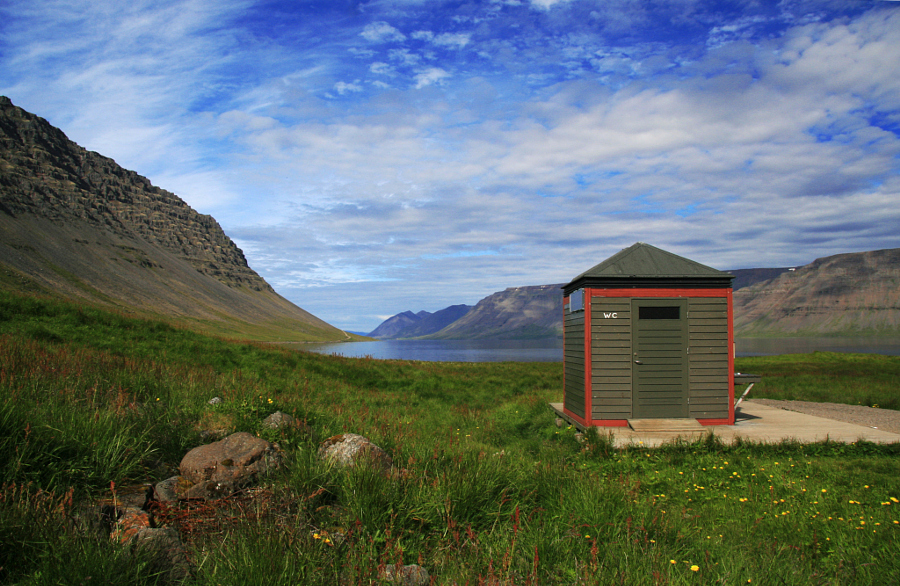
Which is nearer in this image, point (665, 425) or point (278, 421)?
point (278, 421)

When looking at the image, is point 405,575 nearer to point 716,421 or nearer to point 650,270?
point 650,270

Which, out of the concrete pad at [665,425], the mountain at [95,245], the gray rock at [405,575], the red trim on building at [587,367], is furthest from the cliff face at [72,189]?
→ the gray rock at [405,575]

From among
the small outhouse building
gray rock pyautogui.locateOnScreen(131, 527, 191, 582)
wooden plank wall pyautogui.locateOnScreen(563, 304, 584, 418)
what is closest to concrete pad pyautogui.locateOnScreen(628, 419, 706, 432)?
the small outhouse building

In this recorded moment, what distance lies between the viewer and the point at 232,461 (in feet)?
15.3

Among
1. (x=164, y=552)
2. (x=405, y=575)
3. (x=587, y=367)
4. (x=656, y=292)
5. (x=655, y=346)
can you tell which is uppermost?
(x=656, y=292)

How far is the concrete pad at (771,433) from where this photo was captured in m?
9.62

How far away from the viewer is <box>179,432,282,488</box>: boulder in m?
4.50

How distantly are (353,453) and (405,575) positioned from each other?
71.2 inches

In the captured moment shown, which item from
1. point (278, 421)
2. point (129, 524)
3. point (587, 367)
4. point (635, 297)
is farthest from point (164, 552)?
point (635, 297)

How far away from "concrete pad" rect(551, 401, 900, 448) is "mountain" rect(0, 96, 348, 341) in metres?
79.5

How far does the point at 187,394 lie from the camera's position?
6930 millimetres

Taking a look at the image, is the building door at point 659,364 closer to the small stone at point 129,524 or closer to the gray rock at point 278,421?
the gray rock at point 278,421

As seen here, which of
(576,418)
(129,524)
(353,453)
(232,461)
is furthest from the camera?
(576,418)

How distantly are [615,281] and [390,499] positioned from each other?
859 cm
